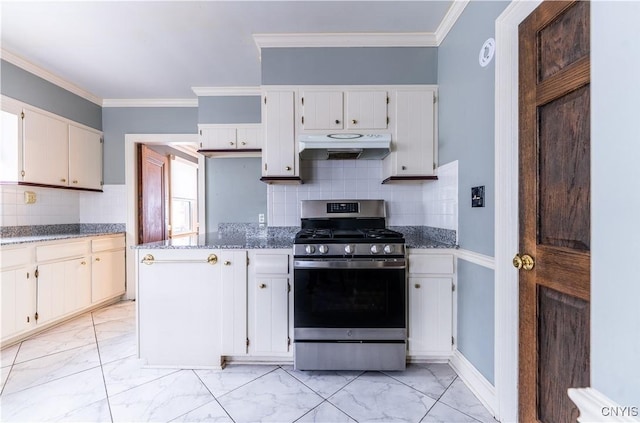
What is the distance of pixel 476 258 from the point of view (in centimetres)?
164

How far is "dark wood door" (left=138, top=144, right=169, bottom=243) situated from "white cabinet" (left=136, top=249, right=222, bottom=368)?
1957 mm

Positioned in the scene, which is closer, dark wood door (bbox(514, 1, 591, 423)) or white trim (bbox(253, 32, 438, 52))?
dark wood door (bbox(514, 1, 591, 423))

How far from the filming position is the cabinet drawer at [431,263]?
1908 mm

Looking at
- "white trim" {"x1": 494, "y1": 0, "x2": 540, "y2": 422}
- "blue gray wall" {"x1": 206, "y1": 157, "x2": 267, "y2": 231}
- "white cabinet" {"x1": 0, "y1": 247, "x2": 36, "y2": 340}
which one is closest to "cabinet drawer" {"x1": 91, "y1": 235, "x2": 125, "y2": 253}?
"white cabinet" {"x1": 0, "y1": 247, "x2": 36, "y2": 340}

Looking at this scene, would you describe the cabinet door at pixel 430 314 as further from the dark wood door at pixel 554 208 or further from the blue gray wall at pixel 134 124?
the blue gray wall at pixel 134 124

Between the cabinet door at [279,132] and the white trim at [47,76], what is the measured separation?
240 centimetres

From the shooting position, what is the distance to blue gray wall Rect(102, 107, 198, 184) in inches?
136

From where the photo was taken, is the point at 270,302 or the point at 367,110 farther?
the point at 367,110

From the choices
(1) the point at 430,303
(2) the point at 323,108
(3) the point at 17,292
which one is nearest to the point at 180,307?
(3) the point at 17,292

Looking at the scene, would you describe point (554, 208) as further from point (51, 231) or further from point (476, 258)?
point (51, 231)

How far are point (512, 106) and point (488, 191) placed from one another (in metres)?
0.45

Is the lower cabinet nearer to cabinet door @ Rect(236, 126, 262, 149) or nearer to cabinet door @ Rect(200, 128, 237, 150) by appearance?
cabinet door @ Rect(200, 128, 237, 150)
